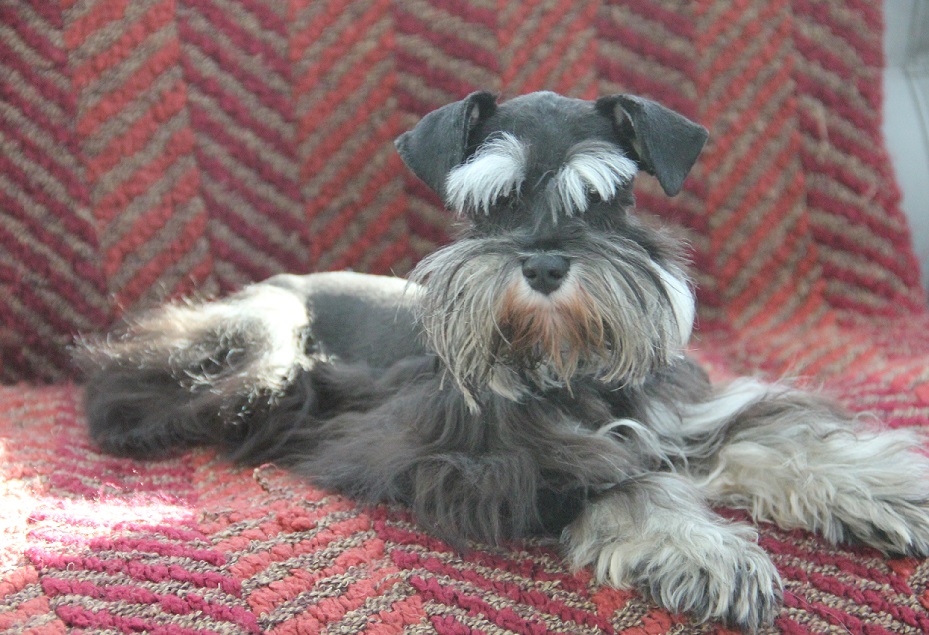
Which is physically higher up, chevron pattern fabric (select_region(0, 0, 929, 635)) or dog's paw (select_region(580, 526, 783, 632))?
chevron pattern fabric (select_region(0, 0, 929, 635))

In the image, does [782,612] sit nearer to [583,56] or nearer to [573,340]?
[573,340]

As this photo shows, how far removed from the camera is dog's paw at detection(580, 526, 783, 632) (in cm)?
164

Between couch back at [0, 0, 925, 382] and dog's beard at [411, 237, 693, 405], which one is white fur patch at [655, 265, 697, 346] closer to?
dog's beard at [411, 237, 693, 405]

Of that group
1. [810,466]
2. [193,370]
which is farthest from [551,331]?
[193,370]

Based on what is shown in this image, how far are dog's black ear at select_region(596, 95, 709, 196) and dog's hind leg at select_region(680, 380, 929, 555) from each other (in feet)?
2.22

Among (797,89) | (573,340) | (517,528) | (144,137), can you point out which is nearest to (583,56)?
(797,89)

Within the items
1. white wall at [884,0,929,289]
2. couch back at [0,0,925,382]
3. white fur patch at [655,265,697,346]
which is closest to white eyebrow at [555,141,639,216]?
white fur patch at [655,265,697,346]

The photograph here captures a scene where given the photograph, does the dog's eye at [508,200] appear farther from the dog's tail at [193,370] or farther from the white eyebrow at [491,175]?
the dog's tail at [193,370]

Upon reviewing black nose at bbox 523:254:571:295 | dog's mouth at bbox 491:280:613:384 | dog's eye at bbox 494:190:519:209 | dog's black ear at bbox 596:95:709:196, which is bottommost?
dog's mouth at bbox 491:280:613:384

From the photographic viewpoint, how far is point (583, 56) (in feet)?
11.7

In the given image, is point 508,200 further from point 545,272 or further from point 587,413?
point 587,413

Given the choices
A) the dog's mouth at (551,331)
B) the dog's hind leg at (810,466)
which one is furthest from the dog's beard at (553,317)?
the dog's hind leg at (810,466)

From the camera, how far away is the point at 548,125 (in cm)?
212

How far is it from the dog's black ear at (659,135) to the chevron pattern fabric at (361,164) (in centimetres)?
116
